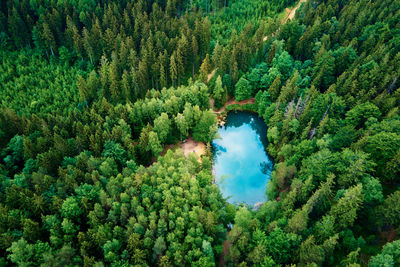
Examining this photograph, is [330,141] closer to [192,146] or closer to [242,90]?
[242,90]

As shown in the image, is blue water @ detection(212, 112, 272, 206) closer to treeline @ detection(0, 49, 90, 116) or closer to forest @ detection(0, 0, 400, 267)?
forest @ detection(0, 0, 400, 267)

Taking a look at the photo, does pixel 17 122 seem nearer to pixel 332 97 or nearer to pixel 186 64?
pixel 186 64

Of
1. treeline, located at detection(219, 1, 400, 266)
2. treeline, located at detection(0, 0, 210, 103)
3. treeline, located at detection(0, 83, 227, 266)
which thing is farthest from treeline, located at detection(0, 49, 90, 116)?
treeline, located at detection(219, 1, 400, 266)

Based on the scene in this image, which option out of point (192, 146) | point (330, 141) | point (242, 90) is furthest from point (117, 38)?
point (330, 141)

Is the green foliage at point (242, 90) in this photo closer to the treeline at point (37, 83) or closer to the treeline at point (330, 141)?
the treeline at point (330, 141)

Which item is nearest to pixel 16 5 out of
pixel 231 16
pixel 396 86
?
pixel 231 16

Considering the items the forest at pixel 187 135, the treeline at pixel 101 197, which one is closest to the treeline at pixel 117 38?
the forest at pixel 187 135
